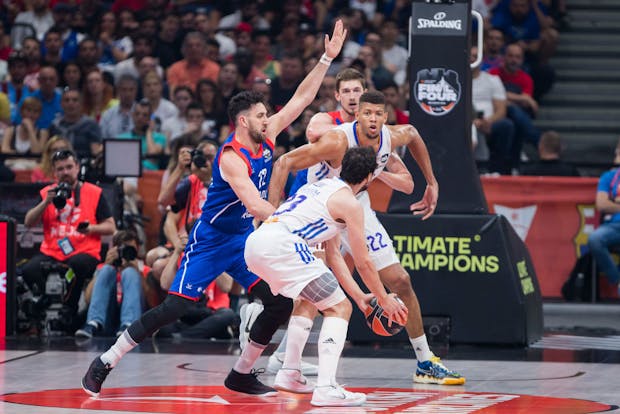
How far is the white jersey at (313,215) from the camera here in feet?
25.3

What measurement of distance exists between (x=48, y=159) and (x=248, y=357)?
5429mm

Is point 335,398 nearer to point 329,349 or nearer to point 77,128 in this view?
point 329,349

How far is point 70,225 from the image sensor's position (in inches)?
471

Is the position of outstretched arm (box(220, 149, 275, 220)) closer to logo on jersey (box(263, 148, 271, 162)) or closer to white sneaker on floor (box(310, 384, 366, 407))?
logo on jersey (box(263, 148, 271, 162))

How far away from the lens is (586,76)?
1728cm

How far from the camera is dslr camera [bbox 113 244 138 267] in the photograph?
11336mm

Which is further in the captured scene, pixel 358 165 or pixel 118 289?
pixel 118 289

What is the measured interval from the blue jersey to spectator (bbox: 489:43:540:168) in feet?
23.9

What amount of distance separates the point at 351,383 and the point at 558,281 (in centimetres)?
533

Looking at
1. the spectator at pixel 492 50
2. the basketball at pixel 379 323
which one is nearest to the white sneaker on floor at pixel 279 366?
the basketball at pixel 379 323

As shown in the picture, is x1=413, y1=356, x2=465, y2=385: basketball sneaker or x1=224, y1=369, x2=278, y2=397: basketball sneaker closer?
x1=224, y1=369, x2=278, y2=397: basketball sneaker

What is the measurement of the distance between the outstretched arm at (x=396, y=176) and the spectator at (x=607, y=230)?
4.40 m

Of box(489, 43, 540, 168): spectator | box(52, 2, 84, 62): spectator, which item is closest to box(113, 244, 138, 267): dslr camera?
box(489, 43, 540, 168): spectator

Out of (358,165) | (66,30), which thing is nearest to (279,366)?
(358,165)
